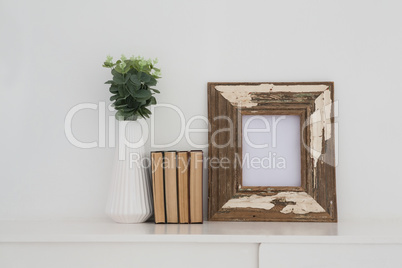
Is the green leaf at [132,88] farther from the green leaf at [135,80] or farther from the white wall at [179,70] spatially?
the white wall at [179,70]

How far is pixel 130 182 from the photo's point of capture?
1.27m

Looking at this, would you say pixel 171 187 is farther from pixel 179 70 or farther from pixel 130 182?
pixel 179 70

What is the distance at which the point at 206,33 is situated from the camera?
1.39 meters

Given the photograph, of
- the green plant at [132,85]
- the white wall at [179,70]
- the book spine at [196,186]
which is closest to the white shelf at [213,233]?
the book spine at [196,186]

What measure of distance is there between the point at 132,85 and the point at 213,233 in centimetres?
50

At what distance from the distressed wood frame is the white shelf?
0.06 meters

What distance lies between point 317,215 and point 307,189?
87mm

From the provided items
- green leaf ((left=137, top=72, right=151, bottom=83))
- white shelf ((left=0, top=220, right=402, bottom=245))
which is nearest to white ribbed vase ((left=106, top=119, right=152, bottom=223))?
→ white shelf ((left=0, top=220, right=402, bottom=245))

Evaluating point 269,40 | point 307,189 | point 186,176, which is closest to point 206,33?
point 269,40

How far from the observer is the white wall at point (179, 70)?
1.36m

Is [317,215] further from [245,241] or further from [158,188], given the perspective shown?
[158,188]

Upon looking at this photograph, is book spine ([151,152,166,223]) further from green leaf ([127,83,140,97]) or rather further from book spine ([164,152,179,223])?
green leaf ([127,83,140,97])

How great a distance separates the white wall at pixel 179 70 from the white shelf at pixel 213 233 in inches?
6.1

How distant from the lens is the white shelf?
3.57 ft
